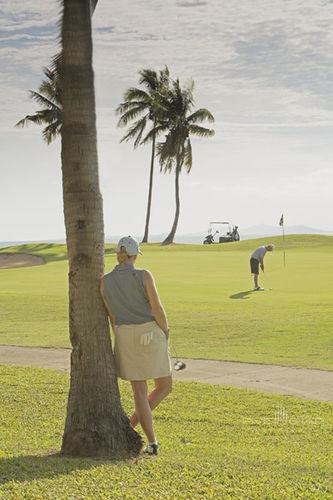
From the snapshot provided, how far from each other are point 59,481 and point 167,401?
5.25 metres

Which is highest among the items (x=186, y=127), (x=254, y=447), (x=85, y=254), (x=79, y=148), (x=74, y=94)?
(x=186, y=127)

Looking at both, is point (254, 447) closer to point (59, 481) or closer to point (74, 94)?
point (59, 481)

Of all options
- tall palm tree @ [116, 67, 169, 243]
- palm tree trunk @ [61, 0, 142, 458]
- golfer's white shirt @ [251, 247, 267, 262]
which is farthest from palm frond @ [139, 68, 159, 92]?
palm tree trunk @ [61, 0, 142, 458]

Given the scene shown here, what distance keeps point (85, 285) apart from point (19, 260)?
47.7 metres

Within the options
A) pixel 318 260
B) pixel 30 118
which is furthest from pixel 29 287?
pixel 30 118

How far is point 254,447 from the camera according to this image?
30.4 feet

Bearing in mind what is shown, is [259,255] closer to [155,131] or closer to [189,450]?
[189,450]

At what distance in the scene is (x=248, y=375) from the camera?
14.1 m

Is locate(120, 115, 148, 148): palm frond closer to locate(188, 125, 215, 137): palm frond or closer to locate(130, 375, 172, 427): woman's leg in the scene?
locate(188, 125, 215, 137): palm frond

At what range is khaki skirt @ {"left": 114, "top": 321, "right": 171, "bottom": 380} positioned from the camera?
8102 millimetres

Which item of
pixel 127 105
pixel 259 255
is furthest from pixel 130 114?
pixel 259 255

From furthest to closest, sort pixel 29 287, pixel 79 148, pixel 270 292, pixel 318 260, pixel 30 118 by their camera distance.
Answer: pixel 30 118
pixel 318 260
pixel 29 287
pixel 270 292
pixel 79 148

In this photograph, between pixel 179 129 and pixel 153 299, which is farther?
pixel 179 129

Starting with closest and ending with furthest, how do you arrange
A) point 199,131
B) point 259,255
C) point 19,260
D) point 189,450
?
point 189,450, point 259,255, point 19,260, point 199,131
